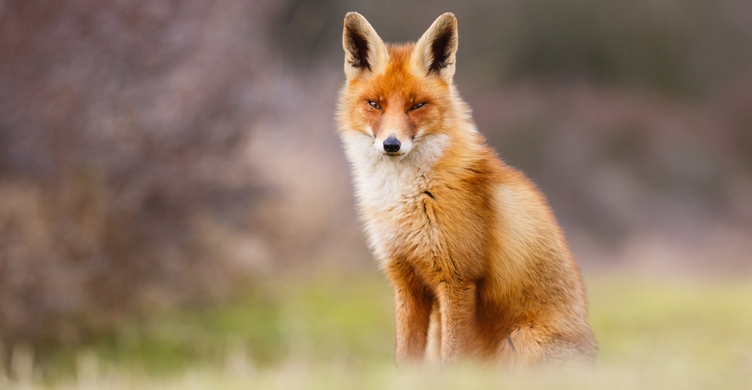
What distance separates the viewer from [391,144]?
519cm

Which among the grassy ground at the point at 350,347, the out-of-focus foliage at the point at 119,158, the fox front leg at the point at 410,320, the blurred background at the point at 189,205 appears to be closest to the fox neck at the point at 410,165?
the fox front leg at the point at 410,320

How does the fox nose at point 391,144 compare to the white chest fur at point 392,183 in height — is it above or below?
above

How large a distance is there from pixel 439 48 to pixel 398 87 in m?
0.44

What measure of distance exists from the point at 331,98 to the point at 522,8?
13117 mm

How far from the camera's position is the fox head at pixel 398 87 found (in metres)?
5.39

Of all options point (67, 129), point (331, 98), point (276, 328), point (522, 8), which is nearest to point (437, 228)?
point (67, 129)

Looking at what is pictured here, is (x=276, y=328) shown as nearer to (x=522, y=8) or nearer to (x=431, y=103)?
(x=431, y=103)

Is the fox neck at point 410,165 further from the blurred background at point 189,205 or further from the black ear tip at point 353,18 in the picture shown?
the blurred background at point 189,205

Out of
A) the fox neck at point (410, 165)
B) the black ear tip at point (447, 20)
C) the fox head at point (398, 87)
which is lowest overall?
the fox neck at point (410, 165)

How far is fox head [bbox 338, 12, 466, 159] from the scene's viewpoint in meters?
5.39

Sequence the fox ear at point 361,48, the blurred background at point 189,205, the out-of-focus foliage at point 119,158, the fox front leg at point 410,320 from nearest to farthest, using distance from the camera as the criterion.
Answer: the fox front leg at point 410,320, the fox ear at point 361,48, the out-of-focus foliage at point 119,158, the blurred background at point 189,205

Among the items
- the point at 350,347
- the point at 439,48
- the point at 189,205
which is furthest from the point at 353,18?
the point at 189,205

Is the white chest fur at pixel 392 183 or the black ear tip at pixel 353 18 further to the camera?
the black ear tip at pixel 353 18

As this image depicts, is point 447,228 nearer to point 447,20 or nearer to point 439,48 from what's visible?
point 439,48
